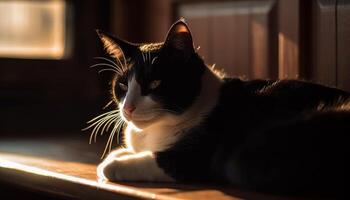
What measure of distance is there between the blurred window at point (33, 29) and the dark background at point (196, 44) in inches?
1.3

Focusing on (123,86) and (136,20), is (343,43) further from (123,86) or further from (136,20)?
(136,20)

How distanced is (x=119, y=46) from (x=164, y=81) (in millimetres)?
172

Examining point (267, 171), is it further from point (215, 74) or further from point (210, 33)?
point (210, 33)

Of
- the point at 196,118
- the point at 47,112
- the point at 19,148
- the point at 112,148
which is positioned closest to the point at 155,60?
the point at 196,118

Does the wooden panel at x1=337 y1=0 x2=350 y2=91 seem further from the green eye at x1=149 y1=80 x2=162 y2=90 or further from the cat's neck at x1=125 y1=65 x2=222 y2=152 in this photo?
the green eye at x1=149 y1=80 x2=162 y2=90

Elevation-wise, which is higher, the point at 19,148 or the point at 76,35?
the point at 76,35

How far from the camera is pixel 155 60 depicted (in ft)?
3.78

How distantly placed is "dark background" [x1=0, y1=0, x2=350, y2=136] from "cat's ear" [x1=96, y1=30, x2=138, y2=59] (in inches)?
19.3

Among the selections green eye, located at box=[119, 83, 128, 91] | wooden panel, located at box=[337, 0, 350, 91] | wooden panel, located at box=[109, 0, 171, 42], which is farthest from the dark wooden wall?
green eye, located at box=[119, 83, 128, 91]

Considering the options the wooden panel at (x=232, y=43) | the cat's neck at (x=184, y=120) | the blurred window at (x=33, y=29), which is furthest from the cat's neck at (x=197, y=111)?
the blurred window at (x=33, y=29)

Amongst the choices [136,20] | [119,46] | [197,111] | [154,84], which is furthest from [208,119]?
[136,20]

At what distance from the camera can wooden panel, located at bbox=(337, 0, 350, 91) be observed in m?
1.41

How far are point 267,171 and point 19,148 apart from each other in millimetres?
821

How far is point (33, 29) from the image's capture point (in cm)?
215
